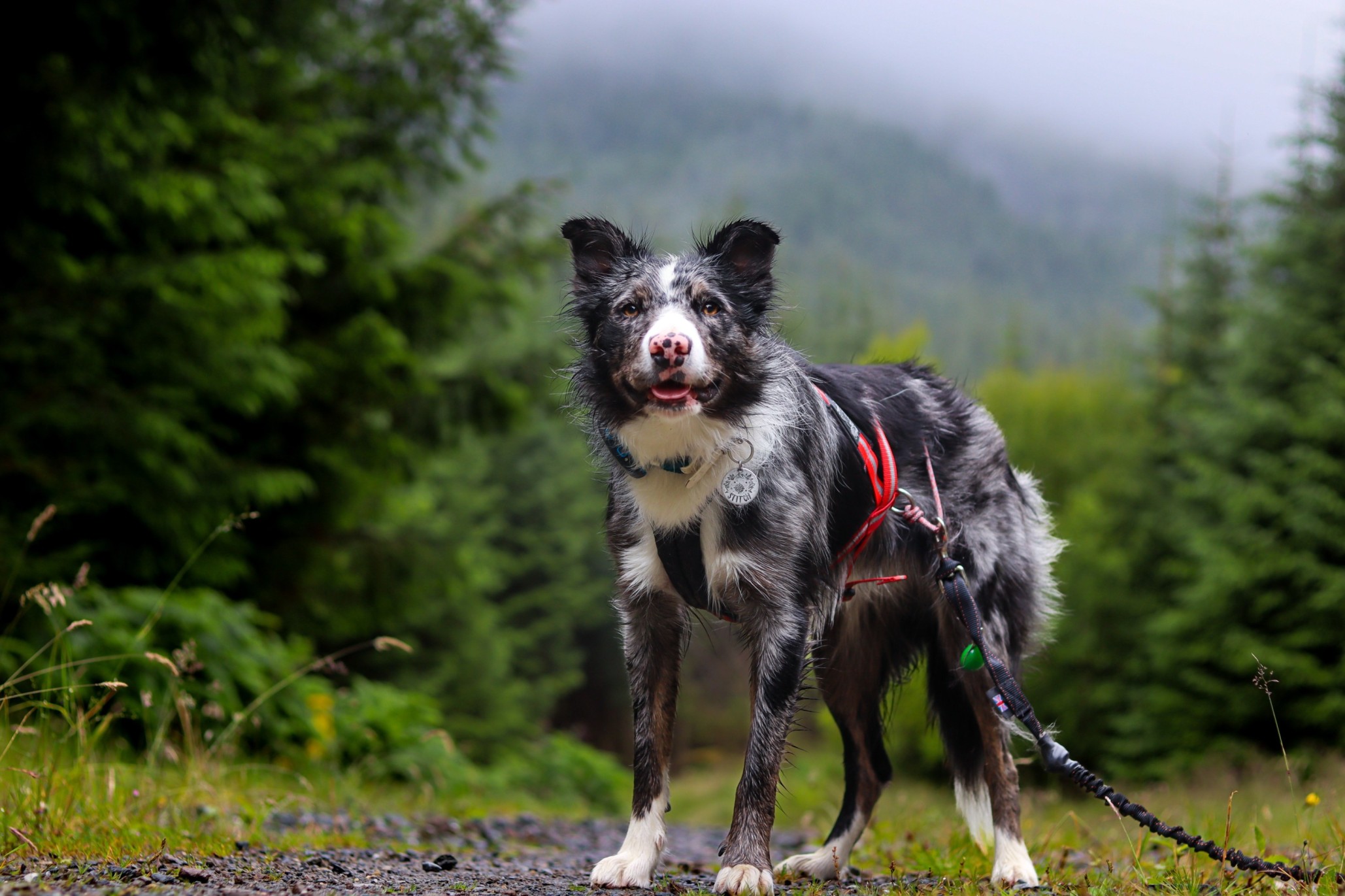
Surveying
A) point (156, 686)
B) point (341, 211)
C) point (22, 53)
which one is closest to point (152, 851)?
point (156, 686)

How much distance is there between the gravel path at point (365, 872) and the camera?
301 cm

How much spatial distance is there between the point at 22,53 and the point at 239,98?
230 centimetres

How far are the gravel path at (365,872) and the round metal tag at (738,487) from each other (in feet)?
4.55

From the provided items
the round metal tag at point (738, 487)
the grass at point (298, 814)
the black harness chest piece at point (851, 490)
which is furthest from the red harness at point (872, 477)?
the grass at point (298, 814)

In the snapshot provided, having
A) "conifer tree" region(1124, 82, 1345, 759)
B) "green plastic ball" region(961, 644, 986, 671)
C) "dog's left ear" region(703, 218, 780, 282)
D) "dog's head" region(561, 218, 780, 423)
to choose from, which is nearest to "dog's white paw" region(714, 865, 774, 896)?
"green plastic ball" region(961, 644, 986, 671)

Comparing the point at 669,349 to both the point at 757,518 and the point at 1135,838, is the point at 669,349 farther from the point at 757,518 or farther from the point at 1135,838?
the point at 1135,838

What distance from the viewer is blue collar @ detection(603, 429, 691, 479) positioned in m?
3.61

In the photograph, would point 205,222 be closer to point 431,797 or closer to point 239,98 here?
point 239,98

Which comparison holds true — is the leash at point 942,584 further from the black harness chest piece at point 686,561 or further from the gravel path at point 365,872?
the gravel path at point 365,872

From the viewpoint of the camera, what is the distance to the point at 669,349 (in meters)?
3.33

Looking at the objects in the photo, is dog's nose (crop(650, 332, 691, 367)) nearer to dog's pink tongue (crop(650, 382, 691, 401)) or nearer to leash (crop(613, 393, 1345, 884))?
dog's pink tongue (crop(650, 382, 691, 401))

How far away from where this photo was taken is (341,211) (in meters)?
10.4

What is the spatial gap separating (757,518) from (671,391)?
1.87ft

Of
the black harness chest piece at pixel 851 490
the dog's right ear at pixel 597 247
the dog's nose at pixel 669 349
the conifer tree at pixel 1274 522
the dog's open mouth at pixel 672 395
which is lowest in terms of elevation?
the conifer tree at pixel 1274 522
